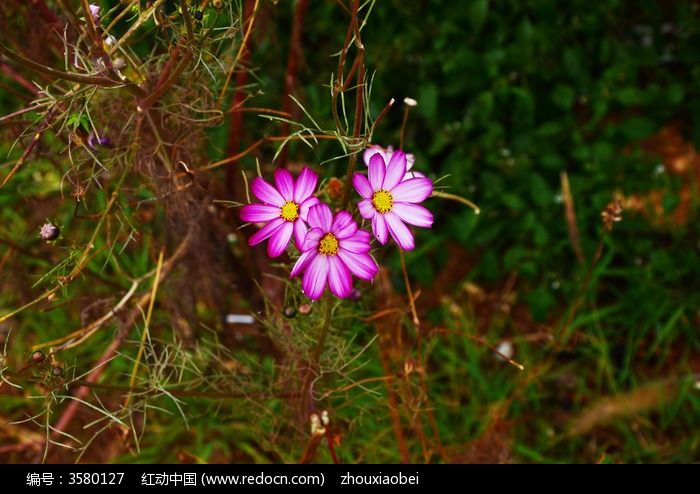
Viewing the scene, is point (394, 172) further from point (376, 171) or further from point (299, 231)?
point (299, 231)

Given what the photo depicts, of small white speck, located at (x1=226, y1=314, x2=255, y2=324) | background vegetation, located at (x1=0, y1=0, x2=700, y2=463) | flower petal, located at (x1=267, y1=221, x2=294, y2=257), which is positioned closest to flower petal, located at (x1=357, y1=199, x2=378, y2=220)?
flower petal, located at (x1=267, y1=221, x2=294, y2=257)

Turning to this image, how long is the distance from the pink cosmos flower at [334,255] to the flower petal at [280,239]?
4 centimetres

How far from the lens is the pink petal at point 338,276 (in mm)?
816

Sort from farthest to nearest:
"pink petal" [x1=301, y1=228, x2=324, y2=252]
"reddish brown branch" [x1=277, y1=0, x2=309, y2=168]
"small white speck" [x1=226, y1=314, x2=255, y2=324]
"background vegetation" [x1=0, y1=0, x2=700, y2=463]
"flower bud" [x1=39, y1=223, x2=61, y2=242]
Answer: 1. "small white speck" [x1=226, y1=314, x2=255, y2=324]
2. "background vegetation" [x1=0, y1=0, x2=700, y2=463]
3. "reddish brown branch" [x1=277, y1=0, x2=309, y2=168]
4. "flower bud" [x1=39, y1=223, x2=61, y2=242]
5. "pink petal" [x1=301, y1=228, x2=324, y2=252]

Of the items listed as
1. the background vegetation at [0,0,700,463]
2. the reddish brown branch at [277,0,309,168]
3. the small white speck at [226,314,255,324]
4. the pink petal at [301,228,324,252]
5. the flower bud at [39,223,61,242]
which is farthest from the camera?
the small white speck at [226,314,255,324]

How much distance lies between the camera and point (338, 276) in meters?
0.82

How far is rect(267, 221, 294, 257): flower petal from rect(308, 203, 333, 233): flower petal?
57 millimetres

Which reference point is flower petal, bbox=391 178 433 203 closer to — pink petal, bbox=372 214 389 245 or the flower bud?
pink petal, bbox=372 214 389 245

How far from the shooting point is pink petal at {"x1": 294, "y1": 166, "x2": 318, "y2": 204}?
849mm

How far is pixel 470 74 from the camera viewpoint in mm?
1825

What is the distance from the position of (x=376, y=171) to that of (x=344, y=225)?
84 millimetres

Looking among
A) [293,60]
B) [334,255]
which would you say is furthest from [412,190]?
[293,60]

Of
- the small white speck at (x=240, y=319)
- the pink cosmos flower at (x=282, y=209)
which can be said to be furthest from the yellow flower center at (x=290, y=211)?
the small white speck at (x=240, y=319)

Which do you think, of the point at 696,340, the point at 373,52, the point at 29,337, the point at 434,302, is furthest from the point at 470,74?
the point at 29,337
